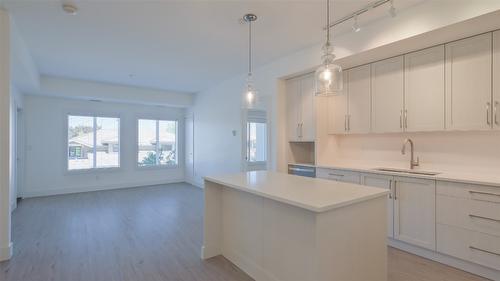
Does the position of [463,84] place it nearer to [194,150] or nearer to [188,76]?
[188,76]

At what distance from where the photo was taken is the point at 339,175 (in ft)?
11.9

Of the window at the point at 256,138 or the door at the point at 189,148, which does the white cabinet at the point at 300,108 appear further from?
the door at the point at 189,148

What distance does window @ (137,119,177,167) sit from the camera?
747cm

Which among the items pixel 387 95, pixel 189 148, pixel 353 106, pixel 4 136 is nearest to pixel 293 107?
pixel 353 106

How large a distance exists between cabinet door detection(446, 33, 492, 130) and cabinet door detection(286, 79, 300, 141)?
6.61 ft

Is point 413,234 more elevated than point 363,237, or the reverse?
point 363,237

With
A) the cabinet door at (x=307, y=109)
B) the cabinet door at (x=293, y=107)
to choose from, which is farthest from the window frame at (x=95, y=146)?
the cabinet door at (x=307, y=109)

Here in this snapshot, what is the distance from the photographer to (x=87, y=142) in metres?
6.73

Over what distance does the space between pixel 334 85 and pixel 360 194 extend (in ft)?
3.10

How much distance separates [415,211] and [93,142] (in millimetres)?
7211


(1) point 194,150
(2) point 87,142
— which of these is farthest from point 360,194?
(2) point 87,142

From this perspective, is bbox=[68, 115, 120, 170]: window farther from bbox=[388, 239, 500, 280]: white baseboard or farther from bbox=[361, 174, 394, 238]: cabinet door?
bbox=[388, 239, 500, 280]: white baseboard

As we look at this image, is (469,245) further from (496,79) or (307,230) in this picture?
(307,230)

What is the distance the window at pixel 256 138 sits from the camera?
529cm
